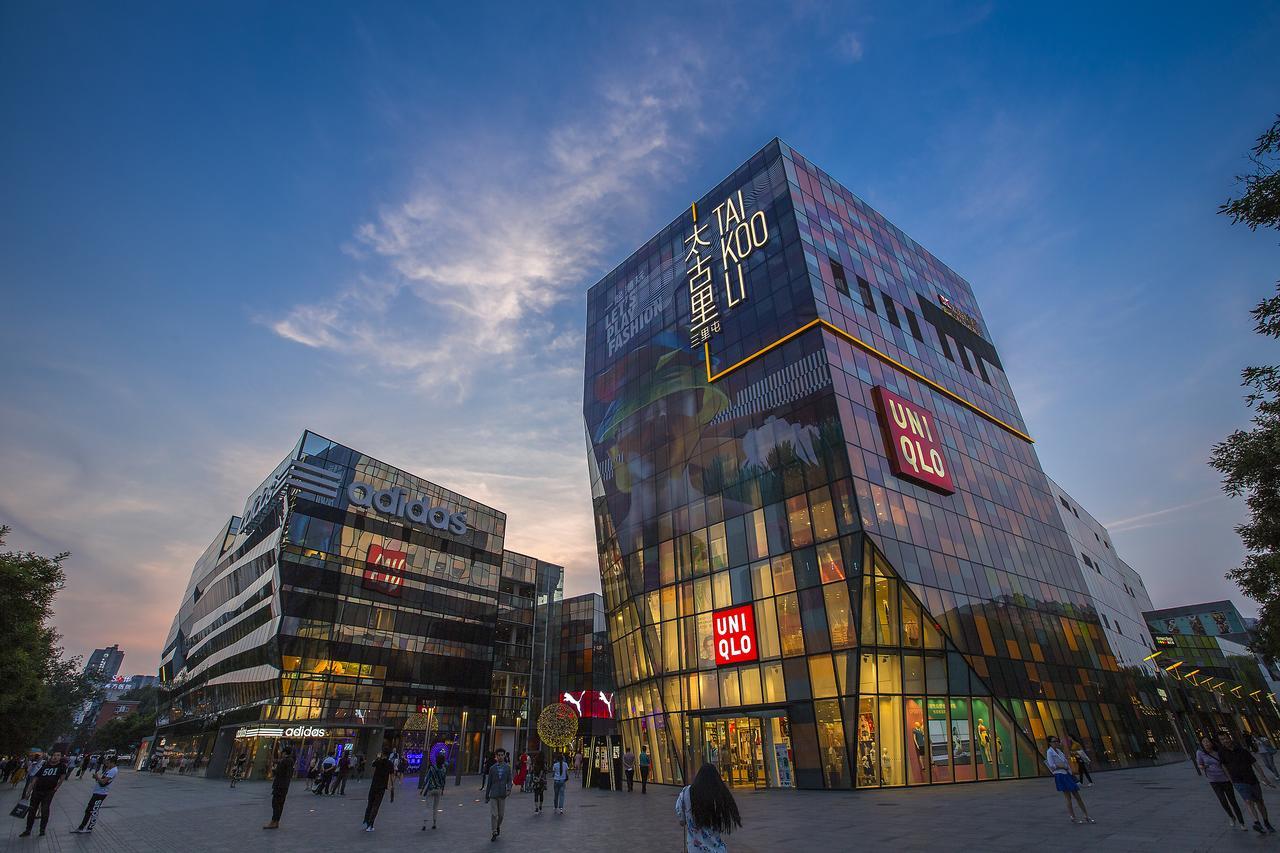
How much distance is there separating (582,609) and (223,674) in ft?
131

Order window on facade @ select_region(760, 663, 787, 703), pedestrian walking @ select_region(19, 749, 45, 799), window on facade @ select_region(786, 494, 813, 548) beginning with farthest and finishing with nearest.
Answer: window on facade @ select_region(786, 494, 813, 548) < window on facade @ select_region(760, 663, 787, 703) < pedestrian walking @ select_region(19, 749, 45, 799)

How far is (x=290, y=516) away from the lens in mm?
52594

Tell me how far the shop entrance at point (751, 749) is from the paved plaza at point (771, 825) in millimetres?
3367

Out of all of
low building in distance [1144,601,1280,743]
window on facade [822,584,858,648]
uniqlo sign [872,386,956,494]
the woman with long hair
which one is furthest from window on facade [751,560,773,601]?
low building in distance [1144,601,1280,743]

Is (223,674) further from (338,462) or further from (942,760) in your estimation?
(942,760)

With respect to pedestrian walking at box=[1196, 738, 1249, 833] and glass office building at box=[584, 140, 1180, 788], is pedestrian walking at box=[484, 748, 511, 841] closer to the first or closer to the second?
pedestrian walking at box=[1196, 738, 1249, 833]

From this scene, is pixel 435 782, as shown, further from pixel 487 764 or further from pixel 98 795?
pixel 487 764


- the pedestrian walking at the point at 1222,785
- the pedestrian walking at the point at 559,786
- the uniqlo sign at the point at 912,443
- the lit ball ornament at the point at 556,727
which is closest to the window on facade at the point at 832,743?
the lit ball ornament at the point at 556,727

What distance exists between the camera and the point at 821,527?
95.8 feet

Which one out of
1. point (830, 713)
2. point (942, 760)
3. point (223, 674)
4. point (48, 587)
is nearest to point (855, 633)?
point (830, 713)

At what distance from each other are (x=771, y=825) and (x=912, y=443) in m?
24.8

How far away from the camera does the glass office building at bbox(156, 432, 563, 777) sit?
50.3 metres

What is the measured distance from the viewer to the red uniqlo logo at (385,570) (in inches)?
2242

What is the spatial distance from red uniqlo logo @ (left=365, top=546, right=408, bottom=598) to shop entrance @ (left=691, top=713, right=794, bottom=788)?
130 feet
